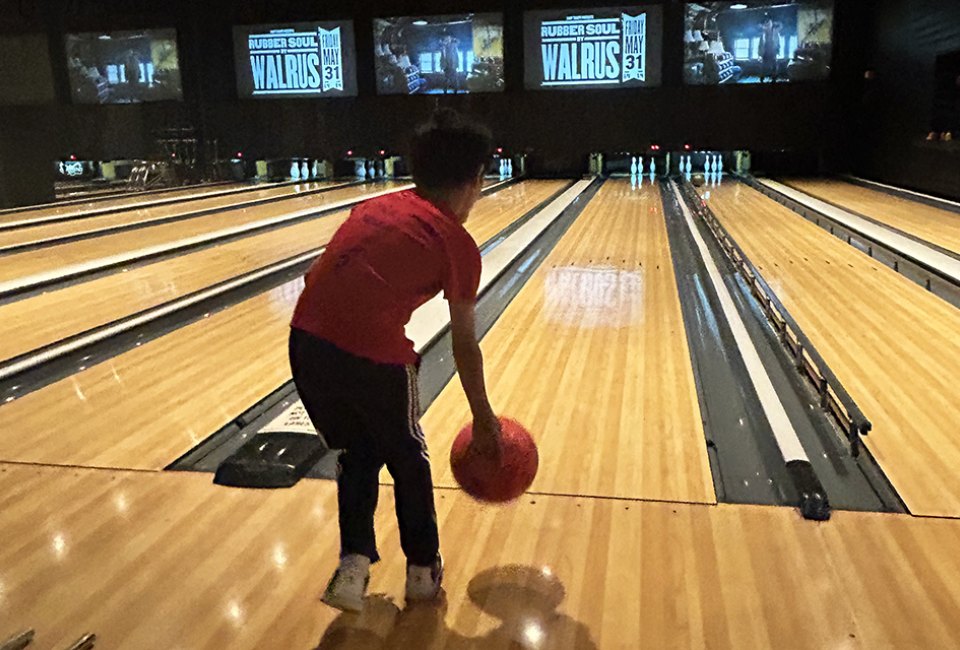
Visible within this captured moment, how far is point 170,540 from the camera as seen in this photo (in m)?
1.72

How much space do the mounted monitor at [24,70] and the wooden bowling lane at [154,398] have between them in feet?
19.9

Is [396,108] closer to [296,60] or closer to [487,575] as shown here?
[296,60]

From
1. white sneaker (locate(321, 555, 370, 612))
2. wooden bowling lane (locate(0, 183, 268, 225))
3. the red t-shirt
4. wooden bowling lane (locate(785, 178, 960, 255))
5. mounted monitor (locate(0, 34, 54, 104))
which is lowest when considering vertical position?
wooden bowling lane (locate(785, 178, 960, 255))

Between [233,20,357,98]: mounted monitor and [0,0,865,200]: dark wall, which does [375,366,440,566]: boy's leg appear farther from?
[233,20,357,98]: mounted monitor

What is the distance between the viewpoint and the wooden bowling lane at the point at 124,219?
615 cm

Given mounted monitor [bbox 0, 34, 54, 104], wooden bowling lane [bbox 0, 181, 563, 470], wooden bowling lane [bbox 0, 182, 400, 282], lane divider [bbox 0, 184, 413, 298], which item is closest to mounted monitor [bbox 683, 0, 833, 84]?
wooden bowling lane [bbox 0, 182, 400, 282]

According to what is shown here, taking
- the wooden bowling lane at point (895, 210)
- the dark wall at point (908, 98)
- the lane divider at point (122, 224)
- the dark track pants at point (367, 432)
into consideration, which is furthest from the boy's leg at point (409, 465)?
the dark wall at point (908, 98)

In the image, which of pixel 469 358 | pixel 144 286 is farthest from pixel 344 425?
pixel 144 286

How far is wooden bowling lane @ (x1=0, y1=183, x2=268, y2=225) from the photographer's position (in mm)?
7614

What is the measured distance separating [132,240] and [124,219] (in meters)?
1.48

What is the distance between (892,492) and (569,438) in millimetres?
771

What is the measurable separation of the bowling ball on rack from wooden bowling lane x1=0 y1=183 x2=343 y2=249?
5.18 metres

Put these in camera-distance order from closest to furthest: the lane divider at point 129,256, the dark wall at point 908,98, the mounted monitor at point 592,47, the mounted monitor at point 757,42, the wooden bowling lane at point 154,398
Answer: the wooden bowling lane at point 154,398
the lane divider at point 129,256
the dark wall at point 908,98
the mounted monitor at point 757,42
the mounted monitor at point 592,47

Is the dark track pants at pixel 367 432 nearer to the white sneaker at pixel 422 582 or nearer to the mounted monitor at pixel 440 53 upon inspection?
the white sneaker at pixel 422 582
